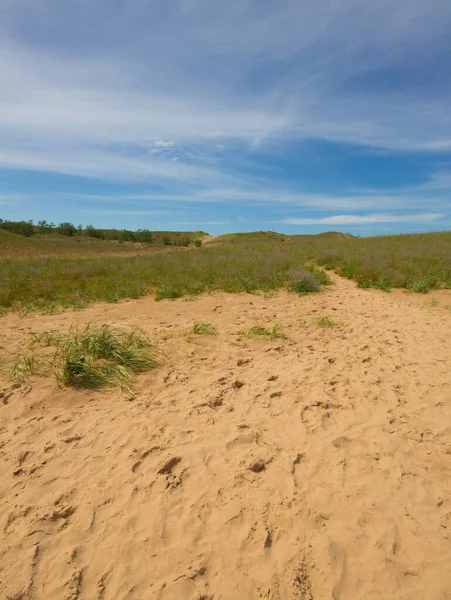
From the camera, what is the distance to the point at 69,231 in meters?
47.7

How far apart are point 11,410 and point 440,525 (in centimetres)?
374

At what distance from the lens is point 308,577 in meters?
1.91

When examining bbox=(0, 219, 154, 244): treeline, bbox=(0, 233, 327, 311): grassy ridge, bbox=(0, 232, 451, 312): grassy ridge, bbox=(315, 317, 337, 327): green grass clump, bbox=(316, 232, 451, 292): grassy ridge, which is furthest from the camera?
bbox=(0, 219, 154, 244): treeline

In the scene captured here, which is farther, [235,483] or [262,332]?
[262,332]

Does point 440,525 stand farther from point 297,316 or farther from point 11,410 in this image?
point 297,316

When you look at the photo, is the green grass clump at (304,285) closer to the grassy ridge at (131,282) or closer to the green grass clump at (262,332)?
the grassy ridge at (131,282)

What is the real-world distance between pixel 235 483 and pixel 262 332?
329 centimetres

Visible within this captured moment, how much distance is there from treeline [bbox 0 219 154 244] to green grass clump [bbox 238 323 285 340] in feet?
146

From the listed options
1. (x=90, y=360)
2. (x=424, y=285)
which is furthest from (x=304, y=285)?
(x=90, y=360)

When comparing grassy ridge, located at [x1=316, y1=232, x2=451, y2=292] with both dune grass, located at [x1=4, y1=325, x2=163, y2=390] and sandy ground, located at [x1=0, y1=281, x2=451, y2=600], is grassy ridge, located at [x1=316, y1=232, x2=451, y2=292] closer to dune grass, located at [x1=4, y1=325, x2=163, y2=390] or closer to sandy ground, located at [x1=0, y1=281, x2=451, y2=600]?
sandy ground, located at [x1=0, y1=281, x2=451, y2=600]

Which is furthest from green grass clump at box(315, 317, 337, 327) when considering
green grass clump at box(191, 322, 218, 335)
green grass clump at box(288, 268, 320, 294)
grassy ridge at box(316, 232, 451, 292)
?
grassy ridge at box(316, 232, 451, 292)

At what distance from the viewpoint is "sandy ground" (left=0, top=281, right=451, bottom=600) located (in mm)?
1925

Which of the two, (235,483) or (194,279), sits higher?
(194,279)

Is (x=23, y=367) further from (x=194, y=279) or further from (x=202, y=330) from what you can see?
(x=194, y=279)
